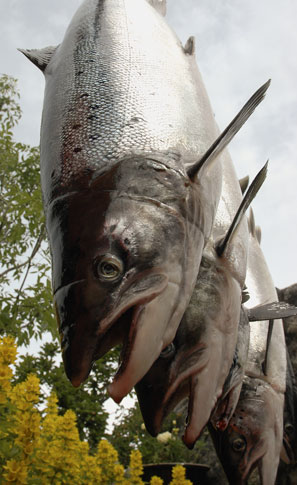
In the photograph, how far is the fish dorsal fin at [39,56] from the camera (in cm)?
158

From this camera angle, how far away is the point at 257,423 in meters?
1.76

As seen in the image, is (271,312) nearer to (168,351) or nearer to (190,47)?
(168,351)

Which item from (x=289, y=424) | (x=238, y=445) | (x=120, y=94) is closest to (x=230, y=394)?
(x=238, y=445)

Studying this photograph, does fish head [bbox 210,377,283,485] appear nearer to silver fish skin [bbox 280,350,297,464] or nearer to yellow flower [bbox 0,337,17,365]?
silver fish skin [bbox 280,350,297,464]

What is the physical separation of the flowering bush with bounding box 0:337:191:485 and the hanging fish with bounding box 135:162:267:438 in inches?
50.7

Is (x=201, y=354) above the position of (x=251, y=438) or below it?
above

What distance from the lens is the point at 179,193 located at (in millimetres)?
1086

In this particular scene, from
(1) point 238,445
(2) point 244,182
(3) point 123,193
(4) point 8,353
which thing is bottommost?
(1) point 238,445

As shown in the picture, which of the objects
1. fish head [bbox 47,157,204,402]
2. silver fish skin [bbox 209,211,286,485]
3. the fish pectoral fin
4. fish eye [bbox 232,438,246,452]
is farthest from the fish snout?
fish eye [bbox 232,438,246,452]

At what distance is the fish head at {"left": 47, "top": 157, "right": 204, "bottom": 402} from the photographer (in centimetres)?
88

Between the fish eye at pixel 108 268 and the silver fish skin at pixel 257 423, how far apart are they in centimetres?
88

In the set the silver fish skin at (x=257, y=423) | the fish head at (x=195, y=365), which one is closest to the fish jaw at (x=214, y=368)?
the fish head at (x=195, y=365)

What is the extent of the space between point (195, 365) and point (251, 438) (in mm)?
798

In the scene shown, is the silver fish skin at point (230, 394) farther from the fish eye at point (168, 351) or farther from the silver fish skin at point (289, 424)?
the silver fish skin at point (289, 424)
